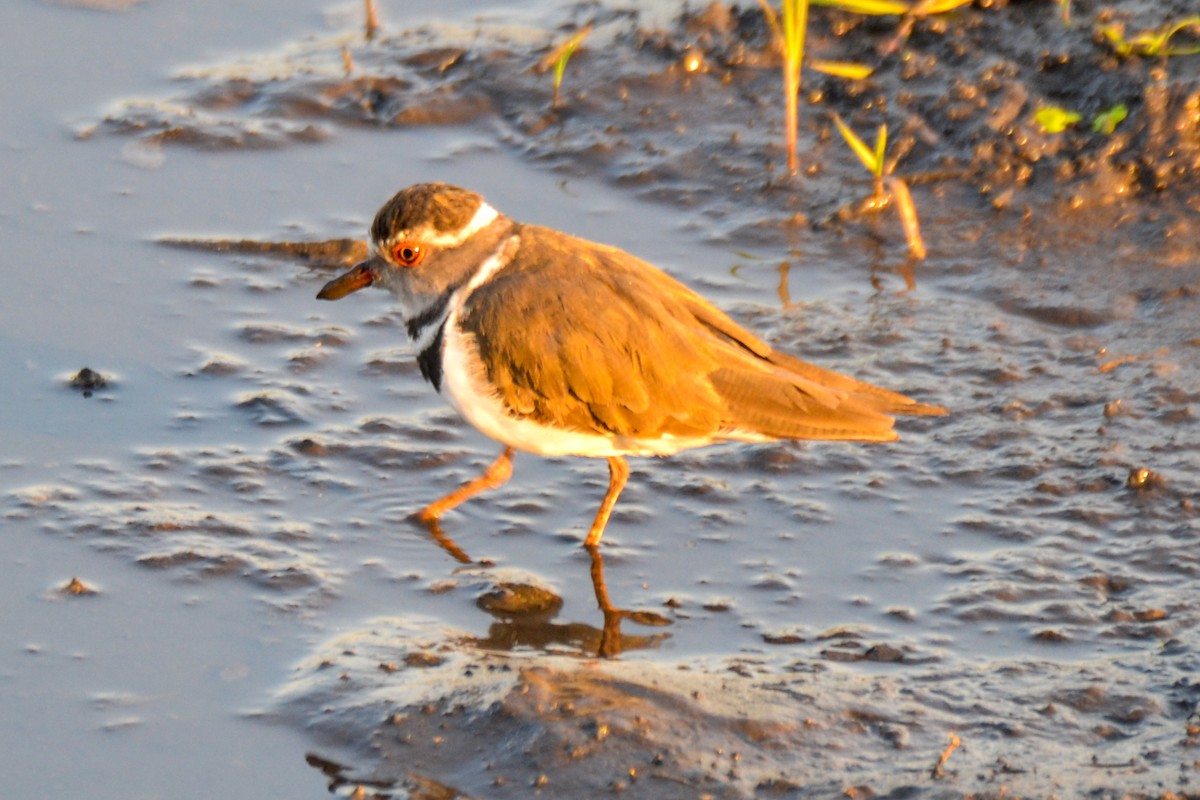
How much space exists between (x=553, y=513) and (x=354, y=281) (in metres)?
1.15

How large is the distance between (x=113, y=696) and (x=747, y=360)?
2379mm

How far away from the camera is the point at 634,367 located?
5648 mm

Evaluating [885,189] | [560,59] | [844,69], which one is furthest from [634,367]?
[560,59]

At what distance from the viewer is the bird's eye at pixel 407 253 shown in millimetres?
5953

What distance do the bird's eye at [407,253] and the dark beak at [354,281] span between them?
17cm

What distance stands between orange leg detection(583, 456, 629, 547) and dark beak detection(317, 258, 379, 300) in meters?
1.14

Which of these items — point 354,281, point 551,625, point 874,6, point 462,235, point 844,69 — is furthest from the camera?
point 874,6

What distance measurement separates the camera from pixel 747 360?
5.80m

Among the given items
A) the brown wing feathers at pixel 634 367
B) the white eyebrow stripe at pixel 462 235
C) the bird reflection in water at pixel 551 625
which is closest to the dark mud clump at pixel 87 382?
the white eyebrow stripe at pixel 462 235

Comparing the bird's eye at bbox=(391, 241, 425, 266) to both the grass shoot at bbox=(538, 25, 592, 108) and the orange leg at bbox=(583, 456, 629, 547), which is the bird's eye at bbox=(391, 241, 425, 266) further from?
the grass shoot at bbox=(538, 25, 592, 108)

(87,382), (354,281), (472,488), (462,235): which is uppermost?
(462,235)

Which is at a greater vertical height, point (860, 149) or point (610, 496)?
point (860, 149)

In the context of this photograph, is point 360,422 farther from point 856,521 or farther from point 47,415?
point 856,521

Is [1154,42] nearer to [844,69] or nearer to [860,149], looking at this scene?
[844,69]
